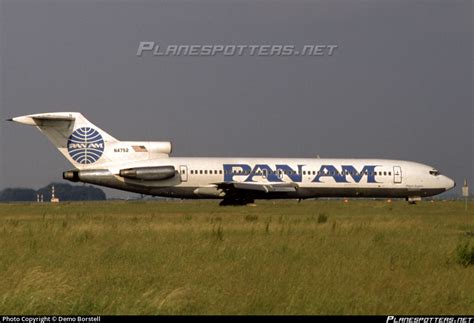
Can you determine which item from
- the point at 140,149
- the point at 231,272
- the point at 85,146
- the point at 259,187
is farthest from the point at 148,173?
the point at 231,272

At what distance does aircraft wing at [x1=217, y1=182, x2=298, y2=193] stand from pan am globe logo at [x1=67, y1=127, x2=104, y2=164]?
8.11m

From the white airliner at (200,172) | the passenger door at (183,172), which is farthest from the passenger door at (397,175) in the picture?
the passenger door at (183,172)

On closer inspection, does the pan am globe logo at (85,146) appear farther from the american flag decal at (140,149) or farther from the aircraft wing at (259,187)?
the aircraft wing at (259,187)

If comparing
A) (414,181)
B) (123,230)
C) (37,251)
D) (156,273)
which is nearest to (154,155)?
(414,181)

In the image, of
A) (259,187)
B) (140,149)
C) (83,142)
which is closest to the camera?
(83,142)

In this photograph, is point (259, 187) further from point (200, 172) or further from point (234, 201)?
point (200, 172)

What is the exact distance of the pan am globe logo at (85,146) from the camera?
51688 millimetres

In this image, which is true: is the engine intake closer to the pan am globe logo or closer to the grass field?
the pan am globe logo

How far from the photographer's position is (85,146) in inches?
2042

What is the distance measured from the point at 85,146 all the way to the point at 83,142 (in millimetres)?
288

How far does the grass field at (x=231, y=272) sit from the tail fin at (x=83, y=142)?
1123 inches

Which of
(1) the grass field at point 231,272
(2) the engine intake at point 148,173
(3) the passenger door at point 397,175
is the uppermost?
(2) the engine intake at point 148,173

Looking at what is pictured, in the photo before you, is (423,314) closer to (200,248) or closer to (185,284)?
(185,284)

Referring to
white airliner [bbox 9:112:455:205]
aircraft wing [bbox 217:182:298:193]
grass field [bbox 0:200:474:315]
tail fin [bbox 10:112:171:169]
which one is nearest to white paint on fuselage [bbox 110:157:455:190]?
white airliner [bbox 9:112:455:205]
